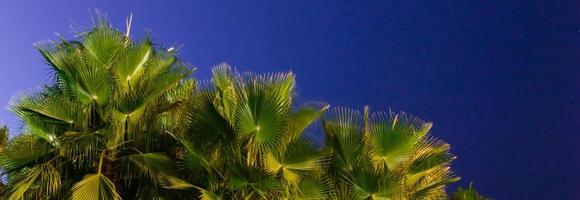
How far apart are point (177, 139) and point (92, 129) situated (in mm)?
1325

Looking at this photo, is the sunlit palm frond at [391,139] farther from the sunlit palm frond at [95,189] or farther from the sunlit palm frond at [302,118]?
the sunlit palm frond at [95,189]

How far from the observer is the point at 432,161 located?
456 inches

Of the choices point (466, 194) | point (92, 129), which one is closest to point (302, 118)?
point (92, 129)

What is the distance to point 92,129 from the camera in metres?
10.2

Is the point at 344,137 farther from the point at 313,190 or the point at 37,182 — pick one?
the point at 37,182

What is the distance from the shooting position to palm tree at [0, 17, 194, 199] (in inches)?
394

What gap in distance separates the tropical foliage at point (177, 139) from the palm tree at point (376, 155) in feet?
0.06

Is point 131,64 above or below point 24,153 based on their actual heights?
above

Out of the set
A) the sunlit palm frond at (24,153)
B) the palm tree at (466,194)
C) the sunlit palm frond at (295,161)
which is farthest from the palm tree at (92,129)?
the palm tree at (466,194)

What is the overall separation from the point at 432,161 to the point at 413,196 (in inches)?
32.7

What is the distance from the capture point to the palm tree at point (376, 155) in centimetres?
1006

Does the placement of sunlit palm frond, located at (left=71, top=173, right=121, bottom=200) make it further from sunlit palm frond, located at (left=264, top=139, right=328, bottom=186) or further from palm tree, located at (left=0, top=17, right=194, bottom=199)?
sunlit palm frond, located at (left=264, top=139, right=328, bottom=186)

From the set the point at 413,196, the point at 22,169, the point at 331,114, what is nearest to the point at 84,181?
the point at 22,169

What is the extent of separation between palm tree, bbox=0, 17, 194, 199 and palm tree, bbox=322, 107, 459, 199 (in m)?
2.54
